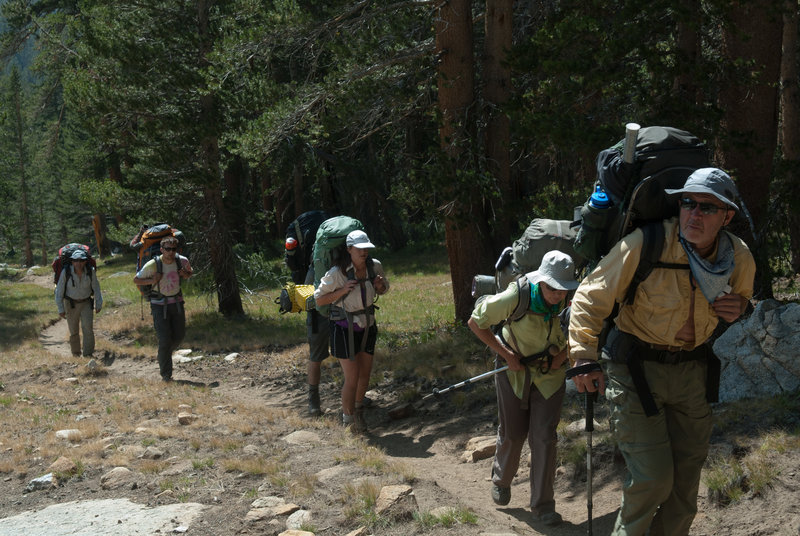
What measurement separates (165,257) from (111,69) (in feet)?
20.6

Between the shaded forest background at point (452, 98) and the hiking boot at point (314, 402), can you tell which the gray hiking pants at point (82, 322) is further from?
the hiking boot at point (314, 402)

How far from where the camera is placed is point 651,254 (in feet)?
12.7

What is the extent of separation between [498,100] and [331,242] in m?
4.73

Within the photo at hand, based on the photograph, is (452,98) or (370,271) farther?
(452,98)

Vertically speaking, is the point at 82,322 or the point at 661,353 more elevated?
the point at 661,353

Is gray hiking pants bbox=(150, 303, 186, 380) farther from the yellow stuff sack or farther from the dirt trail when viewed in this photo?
the yellow stuff sack

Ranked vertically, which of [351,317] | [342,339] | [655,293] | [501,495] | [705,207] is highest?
[705,207]

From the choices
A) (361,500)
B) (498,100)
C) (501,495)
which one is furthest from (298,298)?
(498,100)

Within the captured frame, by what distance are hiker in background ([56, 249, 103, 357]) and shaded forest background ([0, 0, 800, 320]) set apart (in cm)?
312

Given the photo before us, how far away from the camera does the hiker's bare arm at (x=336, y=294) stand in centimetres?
770

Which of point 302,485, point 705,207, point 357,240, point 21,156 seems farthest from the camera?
point 21,156

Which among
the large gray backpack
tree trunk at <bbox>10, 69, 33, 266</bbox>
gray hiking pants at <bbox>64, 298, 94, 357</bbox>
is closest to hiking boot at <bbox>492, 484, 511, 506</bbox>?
the large gray backpack

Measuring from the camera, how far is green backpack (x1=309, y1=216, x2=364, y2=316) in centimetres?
784

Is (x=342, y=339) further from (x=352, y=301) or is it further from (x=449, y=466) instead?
(x=449, y=466)
